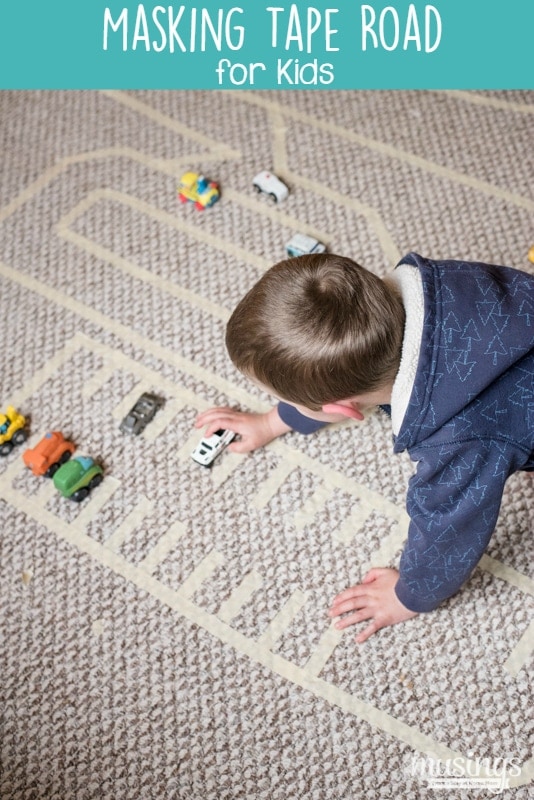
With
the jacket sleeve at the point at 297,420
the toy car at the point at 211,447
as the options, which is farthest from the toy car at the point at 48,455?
the jacket sleeve at the point at 297,420

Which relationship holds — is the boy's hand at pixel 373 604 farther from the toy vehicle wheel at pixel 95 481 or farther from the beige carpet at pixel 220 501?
the toy vehicle wheel at pixel 95 481

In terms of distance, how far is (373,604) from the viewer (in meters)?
0.87

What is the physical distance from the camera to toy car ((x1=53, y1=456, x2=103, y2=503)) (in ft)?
3.06

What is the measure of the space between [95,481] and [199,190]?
1.58 feet

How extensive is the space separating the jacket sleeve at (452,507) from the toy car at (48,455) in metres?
0.45

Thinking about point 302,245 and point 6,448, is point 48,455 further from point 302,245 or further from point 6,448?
Result: point 302,245

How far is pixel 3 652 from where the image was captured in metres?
0.89

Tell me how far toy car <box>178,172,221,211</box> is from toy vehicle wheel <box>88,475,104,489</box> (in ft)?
1.51

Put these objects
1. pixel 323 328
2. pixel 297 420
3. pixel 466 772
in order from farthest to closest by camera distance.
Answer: pixel 297 420, pixel 466 772, pixel 323 328

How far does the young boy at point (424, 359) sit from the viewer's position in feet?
2.16

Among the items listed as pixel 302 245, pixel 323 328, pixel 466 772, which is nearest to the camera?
pixel 323 328

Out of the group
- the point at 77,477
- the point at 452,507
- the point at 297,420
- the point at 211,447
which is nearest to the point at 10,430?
the point at 77,477

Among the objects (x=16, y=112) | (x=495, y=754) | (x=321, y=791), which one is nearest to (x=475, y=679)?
(x=495, y=754)

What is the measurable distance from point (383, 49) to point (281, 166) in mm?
233
